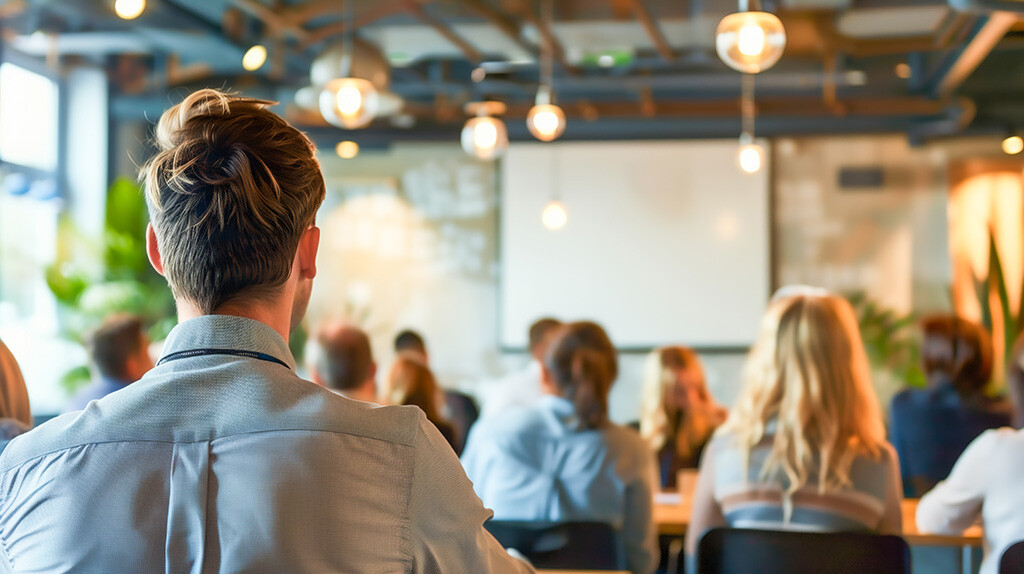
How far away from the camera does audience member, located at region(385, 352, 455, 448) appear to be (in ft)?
12.3

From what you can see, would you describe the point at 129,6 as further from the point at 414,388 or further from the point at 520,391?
the point at 520,391

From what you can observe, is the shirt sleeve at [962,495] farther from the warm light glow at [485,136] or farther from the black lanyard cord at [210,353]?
the warm light glow at [485,136]

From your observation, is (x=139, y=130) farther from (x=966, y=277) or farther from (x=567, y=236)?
(x=966, y=277)

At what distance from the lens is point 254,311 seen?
1064mm

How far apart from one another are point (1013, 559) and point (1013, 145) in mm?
6835

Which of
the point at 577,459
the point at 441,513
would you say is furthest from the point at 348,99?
the point at 441,513

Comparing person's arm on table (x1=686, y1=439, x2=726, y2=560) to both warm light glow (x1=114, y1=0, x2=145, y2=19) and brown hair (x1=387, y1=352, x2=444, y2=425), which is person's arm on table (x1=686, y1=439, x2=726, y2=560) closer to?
brown hair (x1=387, y1=352, x2=444, y2=425)

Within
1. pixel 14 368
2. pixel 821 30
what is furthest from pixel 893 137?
pixel 14 368

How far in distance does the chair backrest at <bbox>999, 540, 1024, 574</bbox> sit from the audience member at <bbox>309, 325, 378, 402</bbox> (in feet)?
7.49

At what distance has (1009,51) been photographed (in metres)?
7.27

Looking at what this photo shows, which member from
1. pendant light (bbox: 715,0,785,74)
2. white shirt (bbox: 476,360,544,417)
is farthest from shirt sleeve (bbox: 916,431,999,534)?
white shirt (bbox: 476,360,544,417)

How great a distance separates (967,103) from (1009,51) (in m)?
0.59

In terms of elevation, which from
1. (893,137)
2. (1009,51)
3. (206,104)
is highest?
(1009,51)

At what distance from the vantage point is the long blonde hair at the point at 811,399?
2.58 metres
